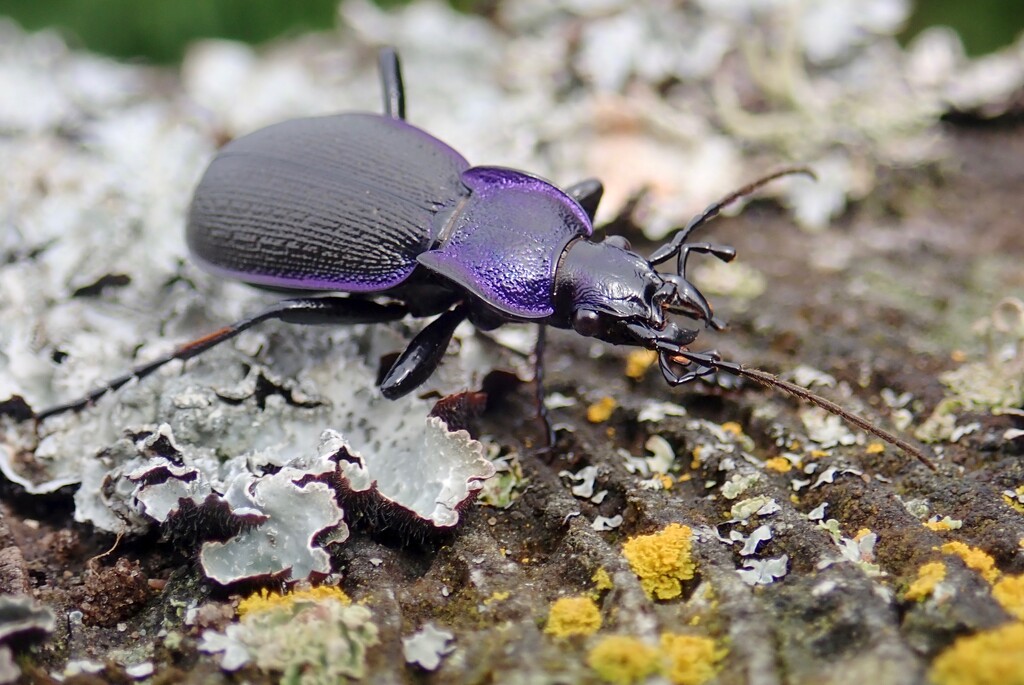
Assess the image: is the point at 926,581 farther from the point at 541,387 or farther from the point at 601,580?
the point at 541,387

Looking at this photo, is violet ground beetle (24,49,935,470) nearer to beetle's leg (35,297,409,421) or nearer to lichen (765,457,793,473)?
beetle's leg (35,297,409,421)

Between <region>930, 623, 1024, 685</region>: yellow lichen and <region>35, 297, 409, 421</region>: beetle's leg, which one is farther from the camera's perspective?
<region>35, 297, 409, 421</region>: beetle's leg

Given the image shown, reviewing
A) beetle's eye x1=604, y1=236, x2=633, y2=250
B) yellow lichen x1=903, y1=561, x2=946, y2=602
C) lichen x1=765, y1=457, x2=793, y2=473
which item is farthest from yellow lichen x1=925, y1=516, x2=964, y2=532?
beetle's eye x1=604, y1=236, x2=633, y2=250

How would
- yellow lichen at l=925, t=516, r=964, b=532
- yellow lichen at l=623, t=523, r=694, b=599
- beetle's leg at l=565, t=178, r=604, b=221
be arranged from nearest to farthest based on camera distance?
yellow lichen at l=623, t=523, r=694, b=599 → yellow lichen at l=925, t=516, r=964, b=532 → beetle's leg at l=565, t=178, r=604, b=221

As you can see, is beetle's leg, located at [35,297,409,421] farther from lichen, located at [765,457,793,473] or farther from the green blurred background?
the green blurred background

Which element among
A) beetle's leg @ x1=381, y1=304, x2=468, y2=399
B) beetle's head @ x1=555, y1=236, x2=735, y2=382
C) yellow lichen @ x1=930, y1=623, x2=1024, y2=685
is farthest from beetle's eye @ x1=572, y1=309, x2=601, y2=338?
yellow lichen @ x1=930, y1=623, x2=1024, y2=685

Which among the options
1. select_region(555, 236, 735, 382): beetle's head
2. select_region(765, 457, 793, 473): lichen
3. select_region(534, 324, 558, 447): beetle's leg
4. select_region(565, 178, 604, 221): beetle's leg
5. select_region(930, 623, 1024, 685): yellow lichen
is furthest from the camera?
select_region(565, 178, 604, 221): beetle's leg

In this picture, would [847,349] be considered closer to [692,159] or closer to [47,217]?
[692,159]

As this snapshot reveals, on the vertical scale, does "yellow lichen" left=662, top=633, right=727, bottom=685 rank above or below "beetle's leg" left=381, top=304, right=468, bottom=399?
above
